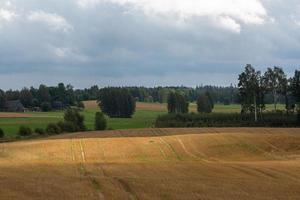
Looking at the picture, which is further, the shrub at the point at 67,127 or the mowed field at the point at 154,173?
the shrub at the point at 67,127

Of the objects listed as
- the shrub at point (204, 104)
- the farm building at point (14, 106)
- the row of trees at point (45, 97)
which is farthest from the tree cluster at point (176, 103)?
the farm building at point (14, 106)

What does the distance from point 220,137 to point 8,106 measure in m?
114

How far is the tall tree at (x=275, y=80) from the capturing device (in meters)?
131

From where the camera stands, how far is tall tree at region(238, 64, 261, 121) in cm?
12462

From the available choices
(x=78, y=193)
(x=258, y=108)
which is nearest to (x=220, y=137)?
(x=78, y=193)

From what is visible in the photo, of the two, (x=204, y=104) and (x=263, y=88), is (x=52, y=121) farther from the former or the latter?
(x=204, y=104)

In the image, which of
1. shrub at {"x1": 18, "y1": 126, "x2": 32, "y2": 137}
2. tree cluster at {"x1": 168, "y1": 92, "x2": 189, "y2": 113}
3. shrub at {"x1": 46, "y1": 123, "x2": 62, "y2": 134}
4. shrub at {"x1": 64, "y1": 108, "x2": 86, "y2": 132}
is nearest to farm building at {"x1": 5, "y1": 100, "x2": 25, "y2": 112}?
tree cluster at {"x1": 168, "y1": 92, "x2": 189, "y2": 113}

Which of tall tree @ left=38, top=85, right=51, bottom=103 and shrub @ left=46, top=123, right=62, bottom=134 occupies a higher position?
A: tall tree @ left=38, top=85, right=51, bottom=103

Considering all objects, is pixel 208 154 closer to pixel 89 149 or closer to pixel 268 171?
pixel 89 149

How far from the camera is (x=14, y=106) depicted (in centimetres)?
16638

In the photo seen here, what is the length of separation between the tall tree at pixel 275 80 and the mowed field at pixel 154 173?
7089 cm

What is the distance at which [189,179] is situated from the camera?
30.2m

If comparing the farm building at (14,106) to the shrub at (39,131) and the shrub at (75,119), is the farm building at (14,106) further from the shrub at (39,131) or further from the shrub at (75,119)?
the shrub at (39,131)

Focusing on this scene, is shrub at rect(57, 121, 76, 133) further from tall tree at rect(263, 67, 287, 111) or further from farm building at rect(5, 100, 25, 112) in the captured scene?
farm building at rect(5, 100, 25, 112)
